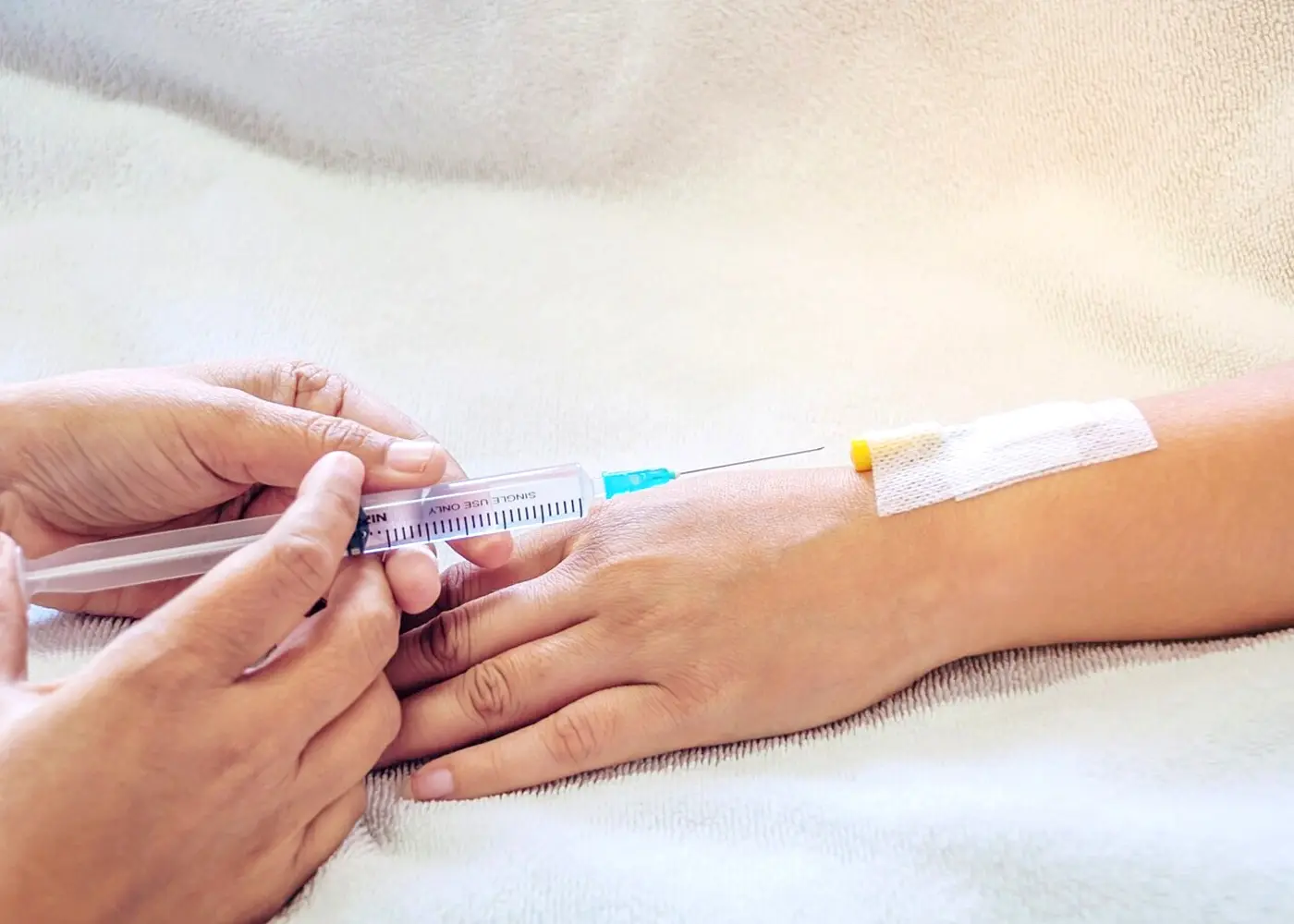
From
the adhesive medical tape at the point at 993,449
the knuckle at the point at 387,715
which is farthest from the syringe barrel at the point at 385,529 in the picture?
the adhesive medical tape at the point at 993,449

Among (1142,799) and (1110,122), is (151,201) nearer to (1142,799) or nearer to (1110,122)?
(1110,122)

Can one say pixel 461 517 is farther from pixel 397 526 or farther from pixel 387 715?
pixel 387 715

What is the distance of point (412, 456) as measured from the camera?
87 cm

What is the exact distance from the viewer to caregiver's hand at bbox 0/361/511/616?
0.88 meters

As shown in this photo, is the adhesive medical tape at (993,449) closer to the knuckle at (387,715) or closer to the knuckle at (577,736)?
the knuckle at (577,736)

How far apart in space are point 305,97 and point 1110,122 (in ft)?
3.17

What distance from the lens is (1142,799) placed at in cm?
70

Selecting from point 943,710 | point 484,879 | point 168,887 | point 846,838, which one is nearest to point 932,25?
point 943,710

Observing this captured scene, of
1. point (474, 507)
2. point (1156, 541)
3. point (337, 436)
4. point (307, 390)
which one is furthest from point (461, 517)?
point (1156, 541)

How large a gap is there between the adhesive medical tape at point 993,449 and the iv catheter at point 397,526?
0.62ft

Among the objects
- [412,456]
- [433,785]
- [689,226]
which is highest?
[689,226]

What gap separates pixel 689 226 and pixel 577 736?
704mm

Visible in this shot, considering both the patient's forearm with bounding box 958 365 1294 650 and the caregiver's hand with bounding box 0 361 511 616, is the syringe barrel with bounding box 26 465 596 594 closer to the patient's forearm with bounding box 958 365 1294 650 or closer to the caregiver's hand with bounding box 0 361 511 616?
the caregiver's hand with bounding box 0 361 511 616

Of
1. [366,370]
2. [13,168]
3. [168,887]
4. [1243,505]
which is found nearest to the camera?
[168,887]
